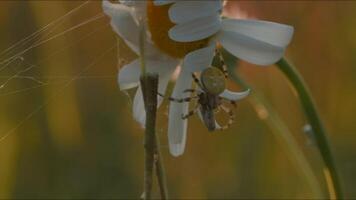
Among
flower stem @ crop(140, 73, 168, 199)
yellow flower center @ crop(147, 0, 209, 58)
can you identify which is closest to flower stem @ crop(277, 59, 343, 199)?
yellow flower center @ crop(147, 0, 209, 58)

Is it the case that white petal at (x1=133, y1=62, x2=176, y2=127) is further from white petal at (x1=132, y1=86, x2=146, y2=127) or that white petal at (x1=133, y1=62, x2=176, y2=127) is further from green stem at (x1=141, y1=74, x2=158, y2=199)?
green stem at (x1=141, y1=74, x2=158, y2=199)

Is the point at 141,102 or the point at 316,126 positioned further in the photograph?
the point at 316,126

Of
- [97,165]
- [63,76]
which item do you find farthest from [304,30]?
[63,76]

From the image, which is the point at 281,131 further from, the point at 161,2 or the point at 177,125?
the point at 161,2

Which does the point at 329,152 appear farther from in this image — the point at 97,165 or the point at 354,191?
the point at 97,165

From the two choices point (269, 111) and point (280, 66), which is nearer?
point (280, 66)

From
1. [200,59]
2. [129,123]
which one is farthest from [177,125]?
[129,123]
